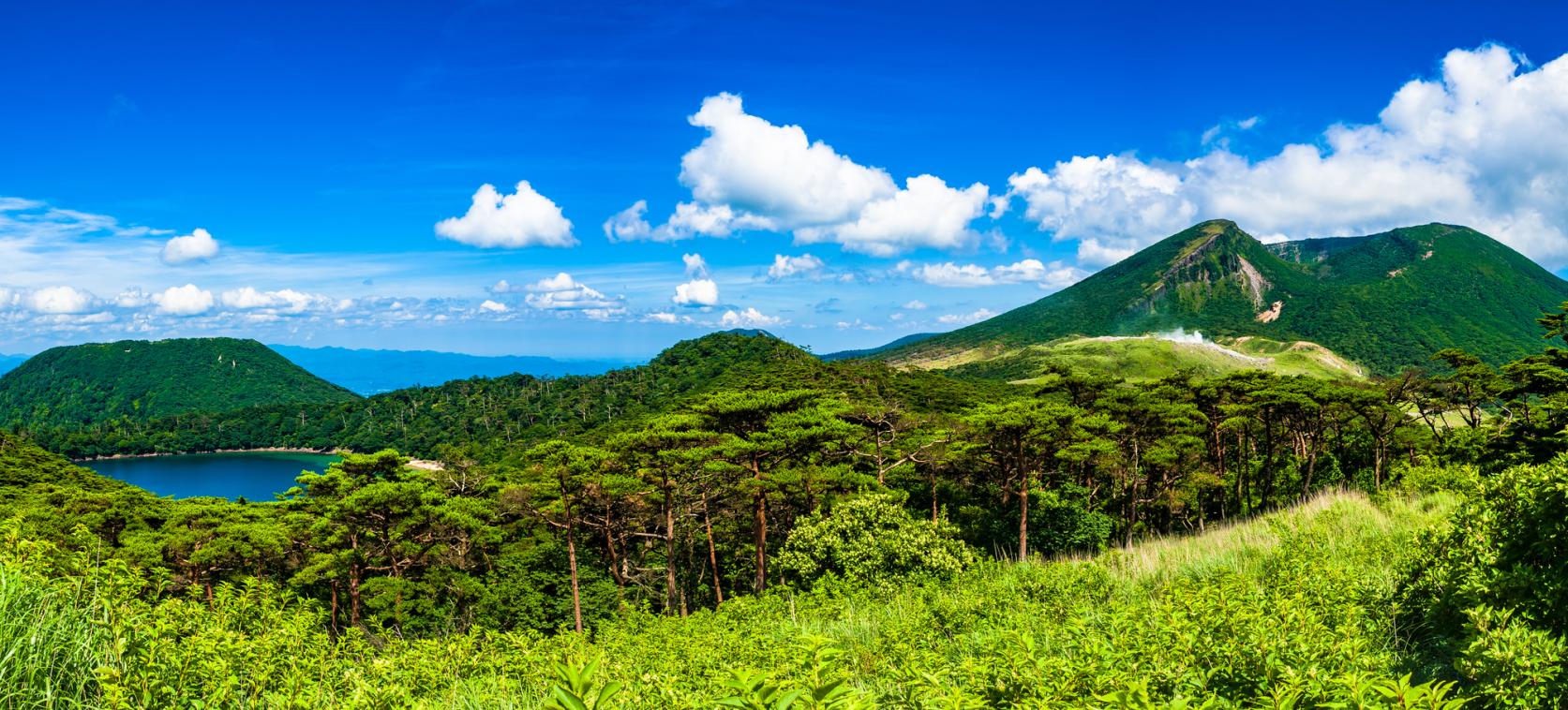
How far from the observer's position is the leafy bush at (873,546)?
1620cm

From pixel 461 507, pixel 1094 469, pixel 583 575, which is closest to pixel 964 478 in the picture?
pixel 1094 469

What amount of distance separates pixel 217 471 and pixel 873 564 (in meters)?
152

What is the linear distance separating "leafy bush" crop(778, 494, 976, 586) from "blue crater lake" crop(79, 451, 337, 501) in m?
106

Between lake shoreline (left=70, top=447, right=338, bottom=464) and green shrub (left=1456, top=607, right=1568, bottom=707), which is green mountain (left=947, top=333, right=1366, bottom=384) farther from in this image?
lake shoreline (left=70, top=447, right=338, bottom=464)

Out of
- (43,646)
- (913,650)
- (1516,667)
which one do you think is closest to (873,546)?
(913,650)

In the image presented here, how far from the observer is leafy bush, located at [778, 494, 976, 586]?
1620cm

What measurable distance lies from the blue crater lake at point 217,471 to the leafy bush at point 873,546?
10562 cm

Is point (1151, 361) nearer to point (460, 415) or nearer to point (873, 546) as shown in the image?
point (460, 415)

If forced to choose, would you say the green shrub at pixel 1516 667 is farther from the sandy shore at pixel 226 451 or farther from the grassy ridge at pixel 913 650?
the sandy shore at pixel 226 451

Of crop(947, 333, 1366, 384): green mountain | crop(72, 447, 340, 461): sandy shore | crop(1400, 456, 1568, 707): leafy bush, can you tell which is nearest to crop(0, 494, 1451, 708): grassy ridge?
Result: crop(1400, 456, 1568, 707): leafy bush

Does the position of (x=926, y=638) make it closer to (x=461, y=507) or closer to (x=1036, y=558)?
(x=1036, y=558)

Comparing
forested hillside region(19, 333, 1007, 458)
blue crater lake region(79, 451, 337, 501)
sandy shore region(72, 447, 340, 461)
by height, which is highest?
forested hillside region(19, 333, 1007, 458)

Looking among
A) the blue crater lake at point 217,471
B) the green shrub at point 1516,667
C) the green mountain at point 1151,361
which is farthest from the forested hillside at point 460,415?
the green shrub at point 1516,667

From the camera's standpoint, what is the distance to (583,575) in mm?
23234
